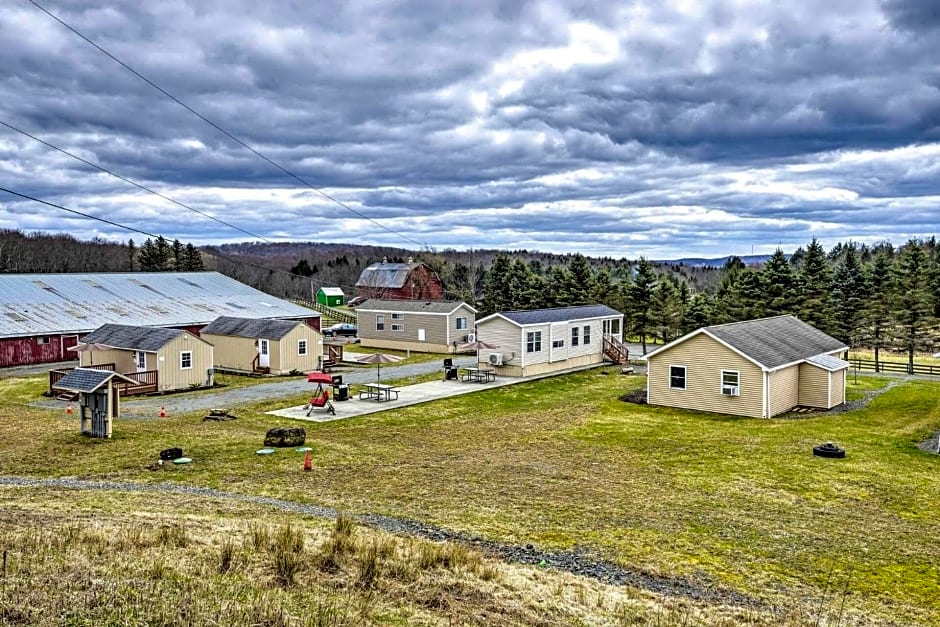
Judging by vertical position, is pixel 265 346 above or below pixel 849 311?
below

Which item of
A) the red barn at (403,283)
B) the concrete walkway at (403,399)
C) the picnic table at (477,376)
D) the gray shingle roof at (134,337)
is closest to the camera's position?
the concrete walkway at (403,399)

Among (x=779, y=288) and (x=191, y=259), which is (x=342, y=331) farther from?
(x=191, y=259)

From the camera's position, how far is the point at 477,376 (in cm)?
3575

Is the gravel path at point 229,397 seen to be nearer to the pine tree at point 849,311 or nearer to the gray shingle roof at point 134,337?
the gray shingle roof at point 134,337

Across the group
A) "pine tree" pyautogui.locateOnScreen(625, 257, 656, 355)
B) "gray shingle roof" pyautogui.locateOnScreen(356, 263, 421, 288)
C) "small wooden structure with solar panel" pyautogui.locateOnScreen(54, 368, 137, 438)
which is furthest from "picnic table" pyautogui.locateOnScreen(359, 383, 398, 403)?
"gray shingle roof" pyautogui.locateOnScreen(356, 263, 421, 288)

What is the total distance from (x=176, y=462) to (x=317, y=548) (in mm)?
8558

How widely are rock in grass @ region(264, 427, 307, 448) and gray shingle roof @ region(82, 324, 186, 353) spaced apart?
13.6 meters

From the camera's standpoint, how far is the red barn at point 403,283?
75.6 meters

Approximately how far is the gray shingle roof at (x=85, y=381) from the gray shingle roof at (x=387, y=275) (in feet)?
180

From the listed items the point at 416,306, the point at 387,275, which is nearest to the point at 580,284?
the point at 416,306

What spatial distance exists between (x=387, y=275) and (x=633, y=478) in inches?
2516

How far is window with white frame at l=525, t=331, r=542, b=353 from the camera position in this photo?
37.4m

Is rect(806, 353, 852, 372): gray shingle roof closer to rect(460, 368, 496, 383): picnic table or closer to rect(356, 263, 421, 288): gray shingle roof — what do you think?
rect(460, 368, 496, 383): picnic table

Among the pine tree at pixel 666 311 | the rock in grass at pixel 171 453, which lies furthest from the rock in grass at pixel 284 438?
the pine tree at pixel 666 311
